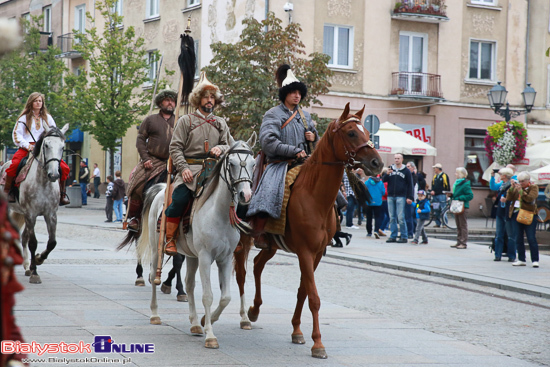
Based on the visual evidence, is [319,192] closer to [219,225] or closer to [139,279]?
[219,225]

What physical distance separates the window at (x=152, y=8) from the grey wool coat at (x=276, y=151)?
31487mm

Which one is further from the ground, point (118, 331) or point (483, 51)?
point (483, 51)

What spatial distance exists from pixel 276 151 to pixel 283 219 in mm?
670

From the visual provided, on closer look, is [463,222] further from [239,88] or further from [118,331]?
[118,331]

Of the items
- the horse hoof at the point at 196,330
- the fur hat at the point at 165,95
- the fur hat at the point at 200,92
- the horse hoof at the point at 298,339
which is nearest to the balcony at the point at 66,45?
the fur hat at the point at 165,95

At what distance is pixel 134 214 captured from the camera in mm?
10172

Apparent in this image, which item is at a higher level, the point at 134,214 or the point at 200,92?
the point at 200,92

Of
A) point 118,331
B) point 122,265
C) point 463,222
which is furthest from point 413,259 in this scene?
point 118,331

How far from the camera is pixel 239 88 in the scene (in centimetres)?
2248

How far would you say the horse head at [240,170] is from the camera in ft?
21.1

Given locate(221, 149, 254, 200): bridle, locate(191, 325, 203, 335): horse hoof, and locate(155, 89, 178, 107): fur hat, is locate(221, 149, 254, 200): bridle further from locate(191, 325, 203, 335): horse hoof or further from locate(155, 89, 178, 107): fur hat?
locate(155, 89, 178, 107): fur hat

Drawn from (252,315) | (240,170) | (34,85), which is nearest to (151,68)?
(34,85)

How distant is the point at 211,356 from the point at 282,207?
1.61 metres

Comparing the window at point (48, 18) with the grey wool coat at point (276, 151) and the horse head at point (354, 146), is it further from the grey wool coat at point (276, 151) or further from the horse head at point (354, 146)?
the horse head at point (354, 146)
